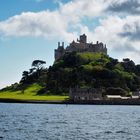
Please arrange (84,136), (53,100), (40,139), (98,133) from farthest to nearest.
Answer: (53,100) < (98,133) < (84,136) < (40,139)

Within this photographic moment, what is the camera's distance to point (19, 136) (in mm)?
56094

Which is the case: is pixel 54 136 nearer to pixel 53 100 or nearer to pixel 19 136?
pixel 19 136

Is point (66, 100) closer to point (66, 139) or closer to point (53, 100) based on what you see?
point (53, 100)

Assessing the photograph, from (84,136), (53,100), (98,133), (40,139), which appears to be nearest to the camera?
(40,139)

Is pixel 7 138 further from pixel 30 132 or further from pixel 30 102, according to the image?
pixel 30 102

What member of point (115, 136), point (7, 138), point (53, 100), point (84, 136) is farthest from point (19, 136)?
point (53, 100)

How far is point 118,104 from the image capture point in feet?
656

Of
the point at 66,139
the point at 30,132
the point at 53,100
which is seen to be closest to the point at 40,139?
the point at 66,139

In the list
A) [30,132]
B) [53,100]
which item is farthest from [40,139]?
[53,100]

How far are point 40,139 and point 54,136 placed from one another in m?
3.52

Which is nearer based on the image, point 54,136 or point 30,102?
point 54,136

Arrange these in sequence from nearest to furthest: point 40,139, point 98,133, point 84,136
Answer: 1. point 40,139
2. point 84,136
3. point 98,133

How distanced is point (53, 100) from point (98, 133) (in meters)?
136

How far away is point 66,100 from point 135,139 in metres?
145
